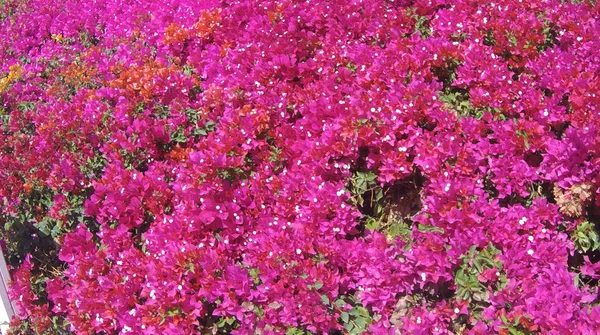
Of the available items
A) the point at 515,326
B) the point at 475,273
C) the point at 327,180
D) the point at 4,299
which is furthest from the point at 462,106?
the point at 4,299

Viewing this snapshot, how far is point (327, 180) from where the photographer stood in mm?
2541

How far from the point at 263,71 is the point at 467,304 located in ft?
5.96

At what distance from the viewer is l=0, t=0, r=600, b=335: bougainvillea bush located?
209 centimetres

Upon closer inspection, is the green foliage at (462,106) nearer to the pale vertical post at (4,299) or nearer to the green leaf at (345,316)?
the green leaf at (345,316)

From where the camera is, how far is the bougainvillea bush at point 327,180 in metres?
2.09

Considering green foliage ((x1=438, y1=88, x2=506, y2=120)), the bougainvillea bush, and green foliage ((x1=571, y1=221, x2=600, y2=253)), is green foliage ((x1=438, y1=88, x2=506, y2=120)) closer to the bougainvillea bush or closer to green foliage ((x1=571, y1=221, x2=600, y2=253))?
the bougainvillea bush

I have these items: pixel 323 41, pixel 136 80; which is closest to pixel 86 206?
pixel 136 80

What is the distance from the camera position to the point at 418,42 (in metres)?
2.99

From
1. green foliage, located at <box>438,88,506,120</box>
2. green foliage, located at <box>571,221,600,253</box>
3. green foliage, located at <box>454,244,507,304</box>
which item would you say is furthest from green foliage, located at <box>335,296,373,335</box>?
green foliage, located at <box>438,88,506,120</box>

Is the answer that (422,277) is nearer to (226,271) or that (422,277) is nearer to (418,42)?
(226,271)

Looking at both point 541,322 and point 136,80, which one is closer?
point 541,322

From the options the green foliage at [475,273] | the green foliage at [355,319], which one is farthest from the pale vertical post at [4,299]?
the green foliage at [475,273]

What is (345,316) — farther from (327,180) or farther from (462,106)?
(462,106)

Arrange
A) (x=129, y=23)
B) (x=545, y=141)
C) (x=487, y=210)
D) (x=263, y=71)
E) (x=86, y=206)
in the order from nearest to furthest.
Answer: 1. (x=487, y=210)
2. (x=545, y=141)
3. (x=86, y=206)
4. (x=263, y=71)
5. (x=129, y=23)
